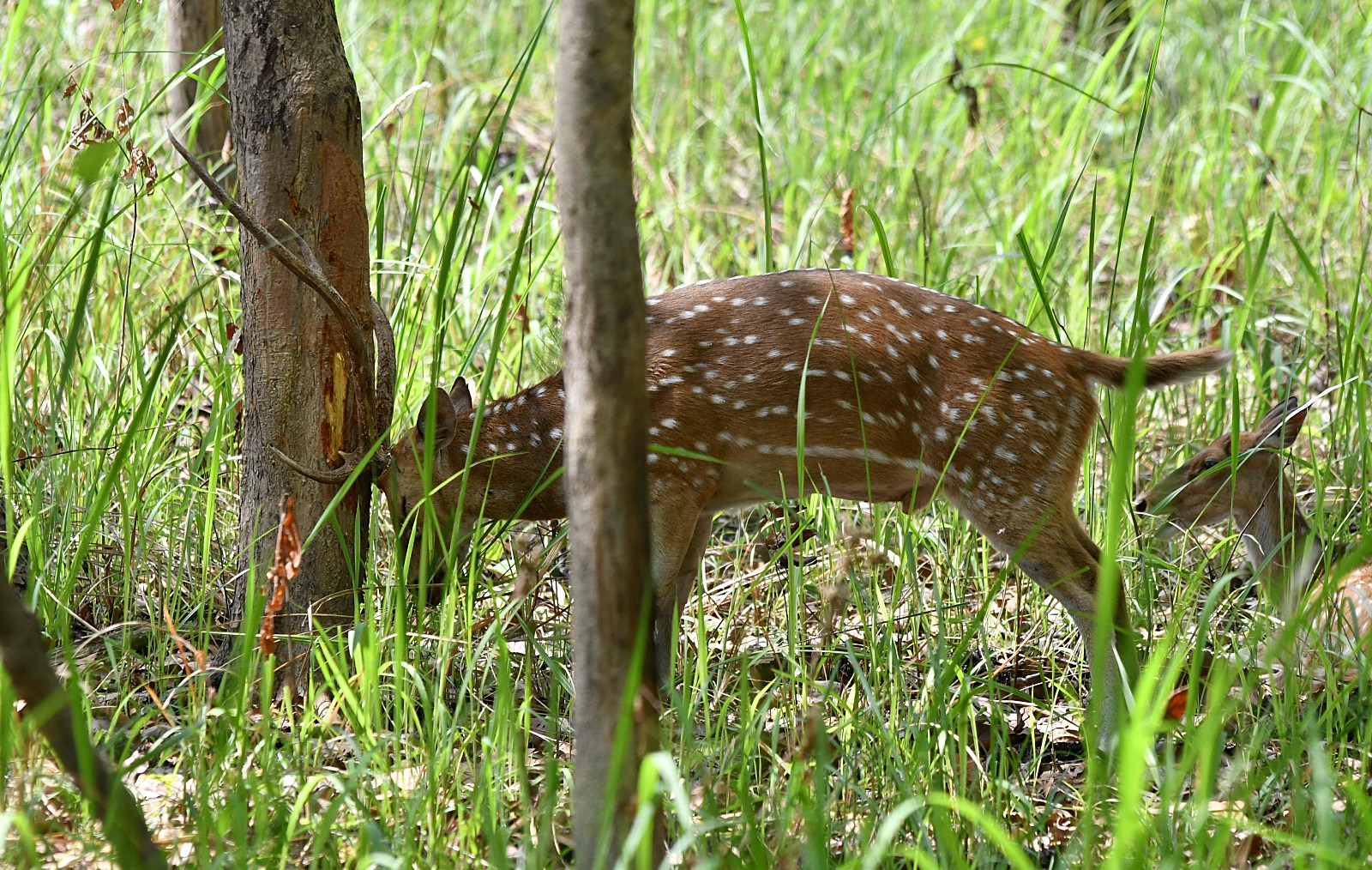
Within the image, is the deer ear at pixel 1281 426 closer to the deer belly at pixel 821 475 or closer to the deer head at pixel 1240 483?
the deer head at pixel 1240 483

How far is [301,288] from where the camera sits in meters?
3.01

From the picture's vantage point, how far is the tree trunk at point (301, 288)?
2896 millimetres

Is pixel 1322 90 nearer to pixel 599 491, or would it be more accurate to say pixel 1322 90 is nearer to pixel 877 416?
pixel 877 416

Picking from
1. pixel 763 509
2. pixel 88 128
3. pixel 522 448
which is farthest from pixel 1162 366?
pixel 88 128

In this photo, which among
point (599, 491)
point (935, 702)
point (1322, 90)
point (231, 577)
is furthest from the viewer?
point (1322, 90)

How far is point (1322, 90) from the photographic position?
6184 mm

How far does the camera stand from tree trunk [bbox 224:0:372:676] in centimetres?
290

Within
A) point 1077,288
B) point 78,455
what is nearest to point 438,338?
point 78,455

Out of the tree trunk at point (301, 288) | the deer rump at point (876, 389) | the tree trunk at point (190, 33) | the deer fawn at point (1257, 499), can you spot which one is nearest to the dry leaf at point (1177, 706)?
the deer rump at point (876, 389)

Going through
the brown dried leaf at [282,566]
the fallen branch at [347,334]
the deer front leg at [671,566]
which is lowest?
the deer front leg at [671,566]

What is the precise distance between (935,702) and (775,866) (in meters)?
0.56

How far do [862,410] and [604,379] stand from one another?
5.86 ft

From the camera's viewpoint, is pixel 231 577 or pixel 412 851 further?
pixel 231 577

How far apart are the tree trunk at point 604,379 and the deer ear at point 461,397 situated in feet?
6.28
